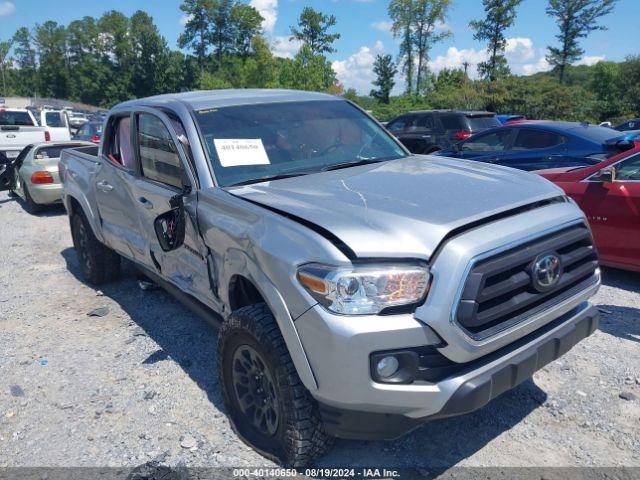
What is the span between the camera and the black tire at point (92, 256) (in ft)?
18.7

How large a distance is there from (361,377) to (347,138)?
86.5 inches

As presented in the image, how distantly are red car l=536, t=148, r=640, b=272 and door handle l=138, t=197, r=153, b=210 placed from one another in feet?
13.3

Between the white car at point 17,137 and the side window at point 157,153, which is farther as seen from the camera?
the white car at point 17,137

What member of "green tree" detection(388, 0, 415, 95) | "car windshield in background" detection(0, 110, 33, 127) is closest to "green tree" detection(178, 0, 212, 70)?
"green tree" detection(388, 0, 415, 95)

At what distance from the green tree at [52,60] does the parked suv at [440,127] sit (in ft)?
318

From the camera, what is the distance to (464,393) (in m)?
2.31

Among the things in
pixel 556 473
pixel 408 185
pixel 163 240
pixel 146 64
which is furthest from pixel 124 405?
pixel 146 64

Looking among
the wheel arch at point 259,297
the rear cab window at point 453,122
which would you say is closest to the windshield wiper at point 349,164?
the wheel arch at point 259,297

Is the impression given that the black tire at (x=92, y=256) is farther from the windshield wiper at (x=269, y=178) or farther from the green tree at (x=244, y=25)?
the green tree at (x=244, y=25)

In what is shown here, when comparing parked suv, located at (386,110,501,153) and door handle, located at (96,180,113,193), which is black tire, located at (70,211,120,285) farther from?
parked suv, located at (386,110,501,153)

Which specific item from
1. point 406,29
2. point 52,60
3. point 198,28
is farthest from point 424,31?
point 52,60

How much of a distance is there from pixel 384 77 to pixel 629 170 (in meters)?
62.9

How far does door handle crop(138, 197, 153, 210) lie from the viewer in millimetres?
4012

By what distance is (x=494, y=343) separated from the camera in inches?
95.3
